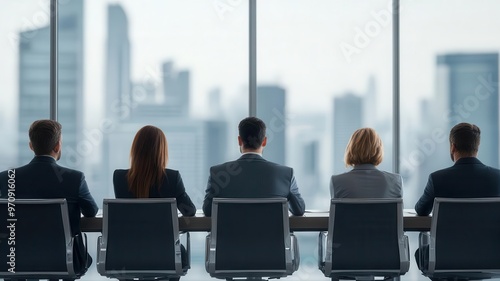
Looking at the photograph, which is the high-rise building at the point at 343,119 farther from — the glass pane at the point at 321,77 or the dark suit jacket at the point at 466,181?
the dark suit jacket at the point at 466,181

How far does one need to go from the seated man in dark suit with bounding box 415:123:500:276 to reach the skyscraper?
164cm

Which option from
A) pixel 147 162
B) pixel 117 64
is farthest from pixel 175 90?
pixel 147 162

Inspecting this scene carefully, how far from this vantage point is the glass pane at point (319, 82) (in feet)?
17.7

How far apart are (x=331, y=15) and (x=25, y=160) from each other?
108 inches

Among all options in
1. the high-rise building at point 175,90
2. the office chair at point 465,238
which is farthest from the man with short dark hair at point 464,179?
the high-rise building at point 175,90

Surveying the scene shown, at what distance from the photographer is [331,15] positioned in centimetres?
545

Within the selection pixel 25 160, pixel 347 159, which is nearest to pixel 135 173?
pixel 347 159

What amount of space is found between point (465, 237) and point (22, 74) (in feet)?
12.1

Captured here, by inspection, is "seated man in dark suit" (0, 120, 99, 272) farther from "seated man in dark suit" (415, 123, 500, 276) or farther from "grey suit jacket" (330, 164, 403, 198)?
"seated man in dark suit" (415, 123, 500, 276)

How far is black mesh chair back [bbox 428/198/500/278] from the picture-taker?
3.43 m

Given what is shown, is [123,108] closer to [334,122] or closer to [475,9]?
[334,122]

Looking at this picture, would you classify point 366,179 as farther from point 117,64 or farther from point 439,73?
point 117,64

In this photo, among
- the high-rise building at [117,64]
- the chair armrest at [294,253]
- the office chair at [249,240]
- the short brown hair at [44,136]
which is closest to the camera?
the office chair at [249,240]

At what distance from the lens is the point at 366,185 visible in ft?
12.6
